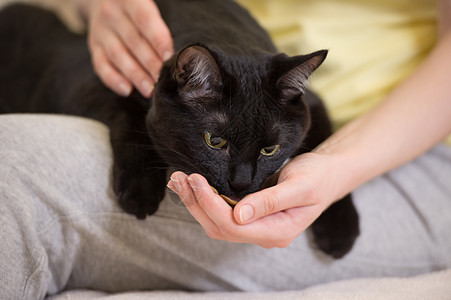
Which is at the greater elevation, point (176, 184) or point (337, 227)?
point (176, 184)

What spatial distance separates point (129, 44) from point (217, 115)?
1.58 ft

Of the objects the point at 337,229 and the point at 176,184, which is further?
the point at 337,229

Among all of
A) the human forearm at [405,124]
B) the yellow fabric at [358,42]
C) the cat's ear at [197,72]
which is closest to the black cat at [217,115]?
the cat's ear at [197,72]

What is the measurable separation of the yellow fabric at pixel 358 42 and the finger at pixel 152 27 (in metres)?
0.55

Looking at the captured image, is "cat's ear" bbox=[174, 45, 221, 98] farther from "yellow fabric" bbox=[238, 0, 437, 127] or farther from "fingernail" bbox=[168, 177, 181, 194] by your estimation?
"yellow fabric" bbox=[238, 0, 437, 127]

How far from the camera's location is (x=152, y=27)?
1.13m

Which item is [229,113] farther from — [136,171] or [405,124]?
[405,124]

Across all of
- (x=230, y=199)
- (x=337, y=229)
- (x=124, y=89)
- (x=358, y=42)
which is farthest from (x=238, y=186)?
(x=358, y=42)

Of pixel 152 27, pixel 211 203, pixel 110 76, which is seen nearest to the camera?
pixel 211 203

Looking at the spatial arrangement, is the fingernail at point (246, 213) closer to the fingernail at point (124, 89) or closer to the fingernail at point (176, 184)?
the fingernail at point (176, 184)

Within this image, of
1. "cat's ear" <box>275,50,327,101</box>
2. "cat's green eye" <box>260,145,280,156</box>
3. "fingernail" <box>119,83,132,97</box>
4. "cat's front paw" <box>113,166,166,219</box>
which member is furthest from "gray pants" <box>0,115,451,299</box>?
"cat's ear" <box>275,50,327,101</box>

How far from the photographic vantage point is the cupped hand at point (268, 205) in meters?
0.77

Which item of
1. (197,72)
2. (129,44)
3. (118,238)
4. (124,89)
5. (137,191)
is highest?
(197,72)

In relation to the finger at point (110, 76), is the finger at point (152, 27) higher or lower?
higher
